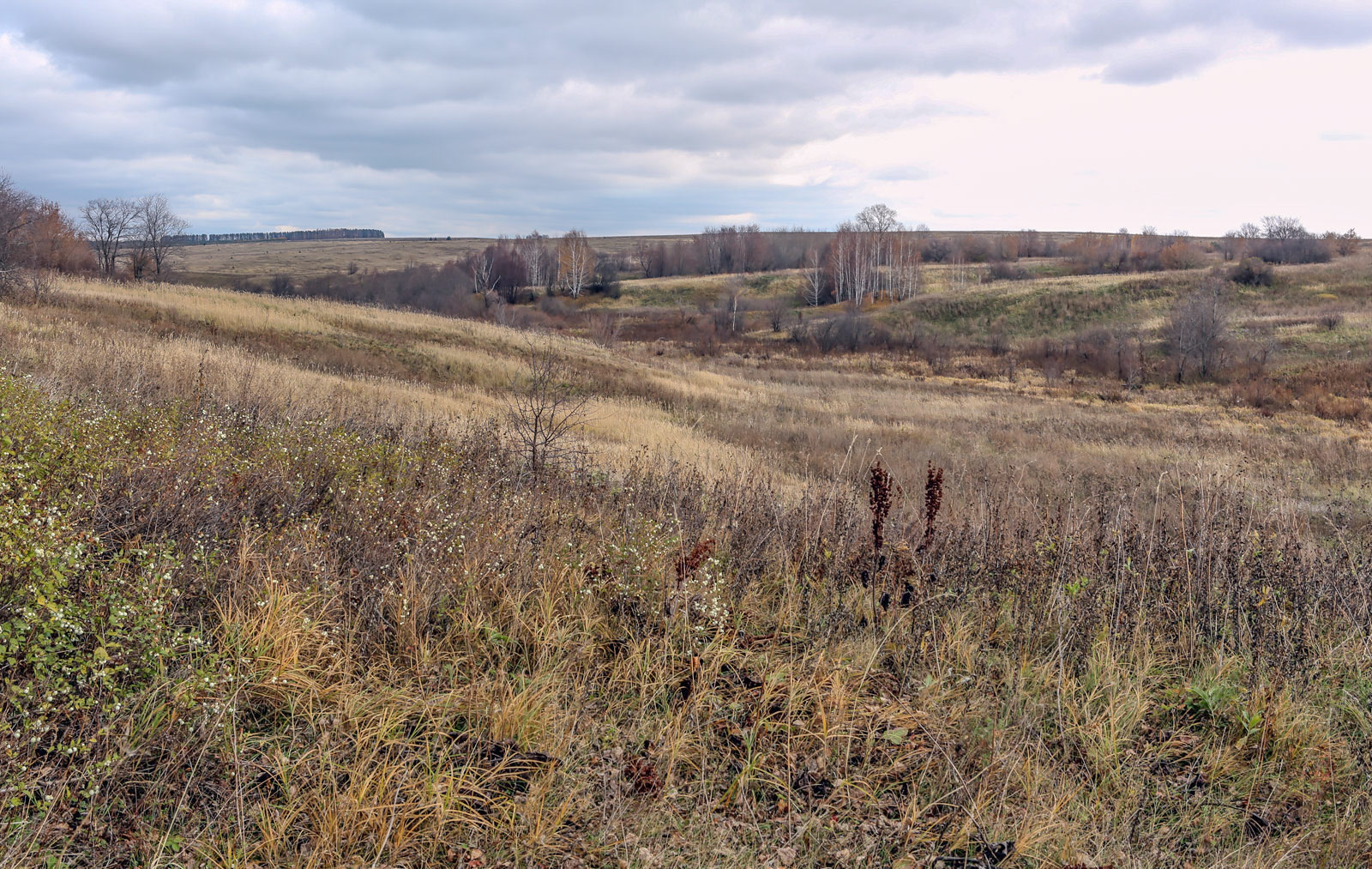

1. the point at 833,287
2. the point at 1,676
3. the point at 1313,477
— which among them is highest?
the point at 833,287

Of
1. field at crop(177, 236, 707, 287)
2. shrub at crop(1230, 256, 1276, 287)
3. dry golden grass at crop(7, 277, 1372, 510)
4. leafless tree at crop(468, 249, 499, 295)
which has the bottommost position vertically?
dry golden grass at crop(7, 277, 1372, 510)

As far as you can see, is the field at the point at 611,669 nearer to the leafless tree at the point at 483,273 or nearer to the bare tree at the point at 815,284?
the bare tree at the point at 815,284

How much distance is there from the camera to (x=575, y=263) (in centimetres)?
7475

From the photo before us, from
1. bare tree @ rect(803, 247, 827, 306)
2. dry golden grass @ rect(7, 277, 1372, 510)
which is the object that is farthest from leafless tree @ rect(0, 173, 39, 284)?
bare tree @ rect(803, 247, 827, 306)

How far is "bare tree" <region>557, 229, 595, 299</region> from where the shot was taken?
75.1m

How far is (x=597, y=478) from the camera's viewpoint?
6730mm

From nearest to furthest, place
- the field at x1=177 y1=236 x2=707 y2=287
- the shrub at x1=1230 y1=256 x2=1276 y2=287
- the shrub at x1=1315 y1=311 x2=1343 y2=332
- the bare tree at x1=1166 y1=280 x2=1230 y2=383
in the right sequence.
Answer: the bare tree at x1=1166 y1=280 x2=1230 y2=383
the shrub at x1=1315 y1=311 x2=1343 y2=332
the shrub at x1=1230 y1=256 x2=1276 y2=287
the field at x1=177 y1=236 x2=707 y2=287

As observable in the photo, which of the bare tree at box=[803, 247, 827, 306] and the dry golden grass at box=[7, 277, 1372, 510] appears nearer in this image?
the dry golden grass at box=[7, 277, 1372, 510]

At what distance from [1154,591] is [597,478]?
4.36 m

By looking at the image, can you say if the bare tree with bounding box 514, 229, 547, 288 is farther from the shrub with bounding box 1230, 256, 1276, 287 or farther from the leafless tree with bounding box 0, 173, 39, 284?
the shrub with bounding box 1230, 256, 1276, 287

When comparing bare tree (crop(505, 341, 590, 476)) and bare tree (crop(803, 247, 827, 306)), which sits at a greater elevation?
bare tree (crop(803, 247, 827, 306))

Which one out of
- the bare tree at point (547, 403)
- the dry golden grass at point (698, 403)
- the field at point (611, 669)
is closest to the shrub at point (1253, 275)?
the dry golden grass at point (698, 403)

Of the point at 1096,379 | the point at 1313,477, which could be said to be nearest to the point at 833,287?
the point at 1096,379

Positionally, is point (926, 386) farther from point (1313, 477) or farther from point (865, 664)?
point (865, 664)
